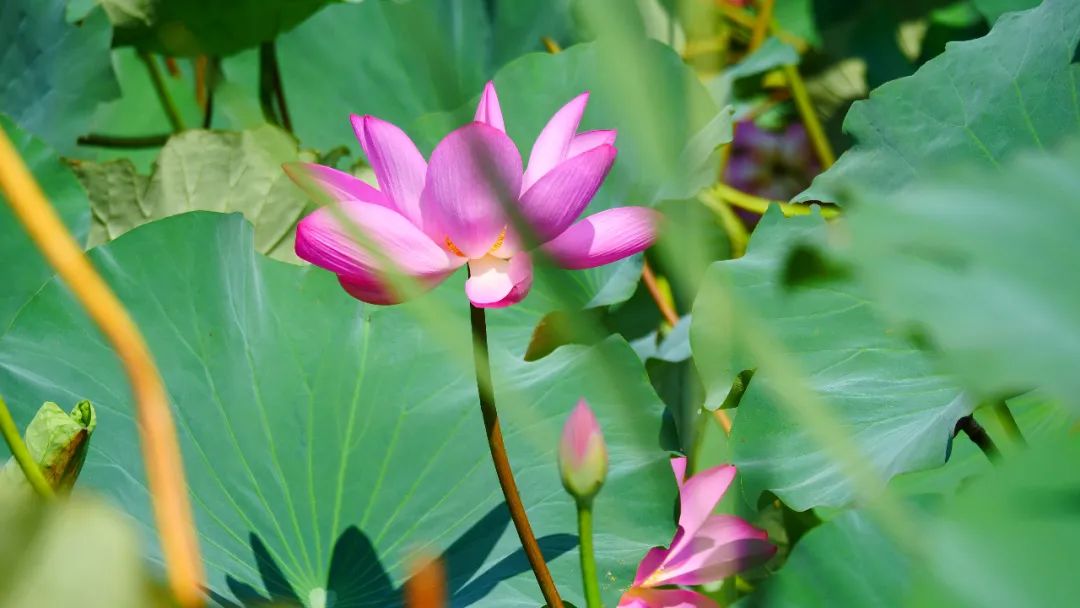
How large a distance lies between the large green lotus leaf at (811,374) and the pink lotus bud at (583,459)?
298 millimetres

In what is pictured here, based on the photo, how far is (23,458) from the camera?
543 millimetres

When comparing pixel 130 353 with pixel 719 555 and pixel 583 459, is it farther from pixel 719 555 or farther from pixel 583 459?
pixel 719 555

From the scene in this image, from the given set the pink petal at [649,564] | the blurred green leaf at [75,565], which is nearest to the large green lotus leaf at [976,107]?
the pink petal at [649,564]

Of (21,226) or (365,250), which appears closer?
(365,250)

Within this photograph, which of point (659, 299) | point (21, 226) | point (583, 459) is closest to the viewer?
point (583, 459)

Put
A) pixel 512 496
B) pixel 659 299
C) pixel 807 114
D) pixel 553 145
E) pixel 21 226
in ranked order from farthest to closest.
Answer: pixel 807 114
pixel 659 299
pixel 21 226
pixel 553 145
pixel 512 496

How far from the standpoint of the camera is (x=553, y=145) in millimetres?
662

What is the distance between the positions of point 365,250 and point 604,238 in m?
0.14

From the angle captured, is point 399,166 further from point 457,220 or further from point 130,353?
point 130,353

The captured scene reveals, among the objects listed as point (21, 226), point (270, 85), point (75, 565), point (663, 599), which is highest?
point (270, 85)

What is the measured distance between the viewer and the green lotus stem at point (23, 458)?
0.54 metres

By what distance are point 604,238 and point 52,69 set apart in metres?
0.85

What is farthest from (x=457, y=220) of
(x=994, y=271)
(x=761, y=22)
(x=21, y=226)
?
(x=761, y=22)

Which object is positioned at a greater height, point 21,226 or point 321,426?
point 21,226
